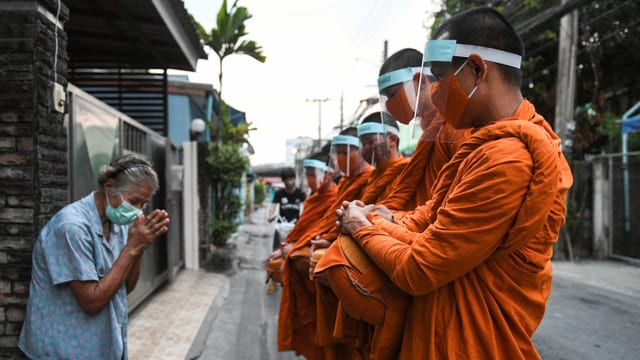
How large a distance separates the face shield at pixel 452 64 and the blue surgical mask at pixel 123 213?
1685 millimetres

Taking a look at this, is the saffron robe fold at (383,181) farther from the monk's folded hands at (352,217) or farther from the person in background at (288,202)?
the person in background at (288,202)

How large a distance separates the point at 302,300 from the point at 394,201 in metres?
1.55

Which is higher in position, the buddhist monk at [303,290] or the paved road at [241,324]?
the buddhist monk at [303,290]

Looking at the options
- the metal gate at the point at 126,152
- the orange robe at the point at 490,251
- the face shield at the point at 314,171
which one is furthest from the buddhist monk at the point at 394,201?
the face shield at the point at 314,171

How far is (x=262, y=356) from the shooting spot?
457 centimetres

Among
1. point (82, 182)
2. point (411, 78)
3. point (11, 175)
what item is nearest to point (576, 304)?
point (411, 78)

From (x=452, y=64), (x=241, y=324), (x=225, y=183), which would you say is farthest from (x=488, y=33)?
(x=225, y=183)

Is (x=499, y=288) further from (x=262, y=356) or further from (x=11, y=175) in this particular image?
(x=262, y=356)

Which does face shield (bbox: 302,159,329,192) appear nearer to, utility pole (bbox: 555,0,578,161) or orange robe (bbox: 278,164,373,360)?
orange robe (bbox: 278,164,373,360)

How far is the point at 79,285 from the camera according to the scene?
6.68 ft

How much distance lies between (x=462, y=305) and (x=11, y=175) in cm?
233

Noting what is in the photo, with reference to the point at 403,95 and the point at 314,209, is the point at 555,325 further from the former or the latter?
the point at 403,95

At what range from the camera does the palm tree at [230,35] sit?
33.5 feet

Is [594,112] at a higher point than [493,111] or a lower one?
higher
